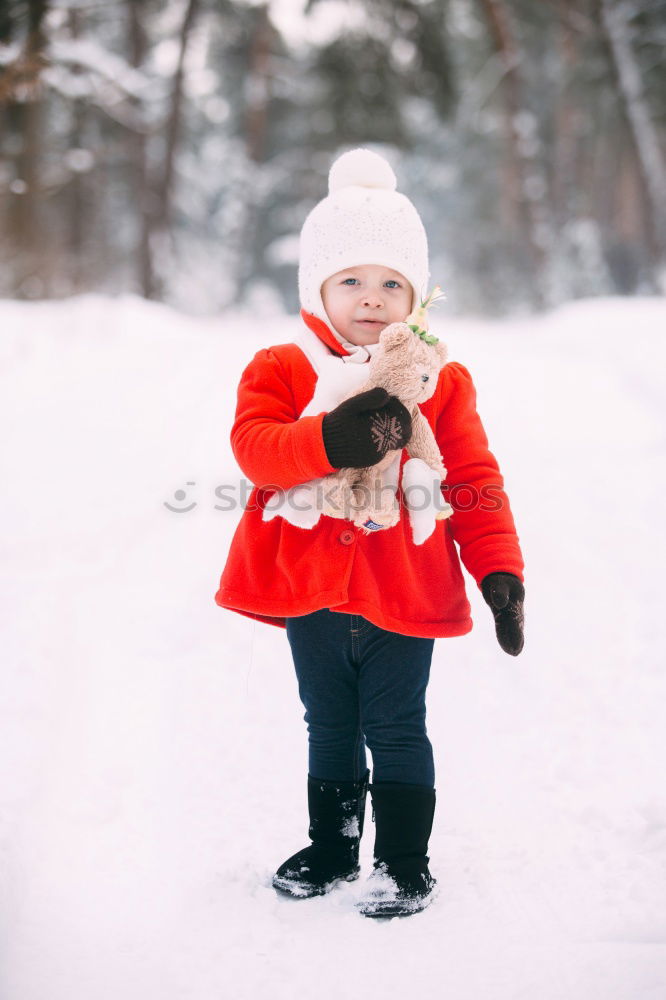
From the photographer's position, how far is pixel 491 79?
1526 cm

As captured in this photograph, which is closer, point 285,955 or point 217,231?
point 285,955

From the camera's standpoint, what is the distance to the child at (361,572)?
179 centimetres

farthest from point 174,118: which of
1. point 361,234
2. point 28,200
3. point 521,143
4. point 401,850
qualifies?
point 401,850

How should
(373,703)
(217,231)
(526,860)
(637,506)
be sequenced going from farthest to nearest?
1. (217,231)
2. (637,506)
3. (526,860)
4. (373,703)

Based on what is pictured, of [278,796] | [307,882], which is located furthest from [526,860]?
[278,796]

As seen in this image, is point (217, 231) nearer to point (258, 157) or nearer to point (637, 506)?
point (258, 157)

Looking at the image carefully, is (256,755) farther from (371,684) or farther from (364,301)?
(364,301)

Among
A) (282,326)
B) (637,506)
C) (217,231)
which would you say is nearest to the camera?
(637,506)

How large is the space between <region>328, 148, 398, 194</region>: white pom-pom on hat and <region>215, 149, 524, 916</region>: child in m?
0.06

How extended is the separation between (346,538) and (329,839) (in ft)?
2.43

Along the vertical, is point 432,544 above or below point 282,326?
below

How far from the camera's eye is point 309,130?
52.3 ft

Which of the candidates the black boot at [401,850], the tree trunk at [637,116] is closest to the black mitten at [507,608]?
the black boot at [401,850]

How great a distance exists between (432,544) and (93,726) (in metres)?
1.25
